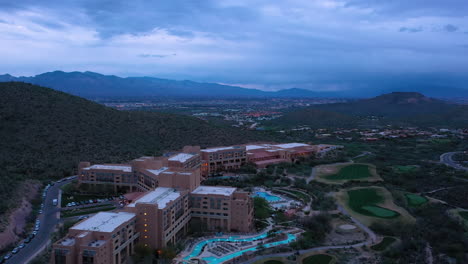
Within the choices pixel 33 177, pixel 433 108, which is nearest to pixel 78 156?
pixel 33 177

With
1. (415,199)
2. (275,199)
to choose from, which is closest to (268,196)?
(275,199)

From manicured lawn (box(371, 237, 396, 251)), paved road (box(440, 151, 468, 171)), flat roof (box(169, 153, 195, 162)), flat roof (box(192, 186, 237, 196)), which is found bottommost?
manicured lawn (box(371, 237, 396, 251))

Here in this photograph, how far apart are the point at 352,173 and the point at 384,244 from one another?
25743 mm

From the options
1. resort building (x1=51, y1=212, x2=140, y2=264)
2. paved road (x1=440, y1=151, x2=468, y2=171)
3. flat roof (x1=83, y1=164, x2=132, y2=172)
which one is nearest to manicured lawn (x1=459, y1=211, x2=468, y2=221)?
paved road (x1=440, y1=151, x2=468, y2=171)

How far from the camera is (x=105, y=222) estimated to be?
26.0m

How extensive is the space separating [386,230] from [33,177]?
39206 mm

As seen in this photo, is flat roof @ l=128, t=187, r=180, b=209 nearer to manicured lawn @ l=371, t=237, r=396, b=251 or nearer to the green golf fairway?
manicured lawn @ l=371, t=237, r=396, b=251

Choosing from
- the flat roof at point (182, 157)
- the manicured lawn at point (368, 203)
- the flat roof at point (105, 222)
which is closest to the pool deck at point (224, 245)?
the flat roof at point (105, 222)

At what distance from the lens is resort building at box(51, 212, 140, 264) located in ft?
75.2

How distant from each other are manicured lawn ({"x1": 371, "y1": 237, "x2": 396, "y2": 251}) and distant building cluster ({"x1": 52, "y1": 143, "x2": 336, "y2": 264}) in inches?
395

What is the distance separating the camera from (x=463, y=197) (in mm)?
41031

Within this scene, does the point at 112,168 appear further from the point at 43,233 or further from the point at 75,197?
the point at 43,233

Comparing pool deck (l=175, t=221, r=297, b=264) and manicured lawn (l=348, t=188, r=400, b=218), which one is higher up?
manicured lawn (l=348, t=188, r=400, b=218)

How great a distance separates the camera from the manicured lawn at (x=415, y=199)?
133 feet
